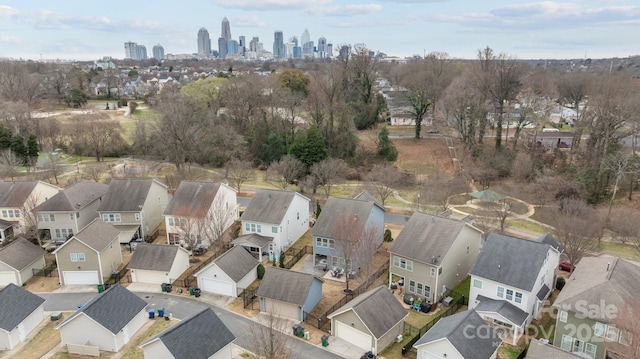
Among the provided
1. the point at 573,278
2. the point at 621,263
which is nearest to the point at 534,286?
the point at 573,278

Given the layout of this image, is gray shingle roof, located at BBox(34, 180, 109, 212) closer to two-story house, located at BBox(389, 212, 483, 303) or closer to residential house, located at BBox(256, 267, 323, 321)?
residential house, located at BBox(256, 267, 323, 321)

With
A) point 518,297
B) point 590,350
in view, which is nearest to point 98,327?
point 518,297

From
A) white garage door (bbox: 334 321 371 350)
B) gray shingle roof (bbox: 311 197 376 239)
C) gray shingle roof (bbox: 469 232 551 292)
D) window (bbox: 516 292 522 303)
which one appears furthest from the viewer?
gray shingle roof (bbox: 311 197 376 239)

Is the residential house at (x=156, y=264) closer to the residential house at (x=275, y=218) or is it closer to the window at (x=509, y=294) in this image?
the residential house at (x=275, y=218)

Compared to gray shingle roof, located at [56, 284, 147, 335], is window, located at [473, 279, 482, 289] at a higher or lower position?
higher

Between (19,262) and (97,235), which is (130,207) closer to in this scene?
(97,235)

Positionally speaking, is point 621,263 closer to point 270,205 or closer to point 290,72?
point 270,205

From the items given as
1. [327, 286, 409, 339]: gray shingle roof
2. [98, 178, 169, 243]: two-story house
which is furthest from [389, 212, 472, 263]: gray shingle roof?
[98, 178, 169, 243]: two-story house
